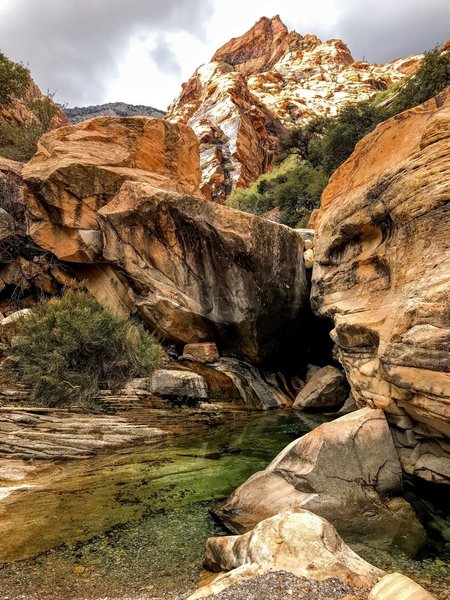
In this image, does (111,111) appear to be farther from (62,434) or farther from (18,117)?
(62,434)

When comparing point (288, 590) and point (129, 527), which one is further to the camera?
point (129, 527)

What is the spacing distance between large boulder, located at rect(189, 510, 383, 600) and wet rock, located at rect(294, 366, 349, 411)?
8772mm

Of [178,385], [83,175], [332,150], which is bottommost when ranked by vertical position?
[178,385]

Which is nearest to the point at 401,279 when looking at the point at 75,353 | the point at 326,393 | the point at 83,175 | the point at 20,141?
the point at 326,393

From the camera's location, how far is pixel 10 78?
25.9 metres

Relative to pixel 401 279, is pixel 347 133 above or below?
above

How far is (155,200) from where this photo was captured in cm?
1253

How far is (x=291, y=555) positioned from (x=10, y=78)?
31.9 m

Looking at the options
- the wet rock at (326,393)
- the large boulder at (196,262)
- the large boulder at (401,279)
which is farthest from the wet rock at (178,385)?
the large boulder at (401,279)

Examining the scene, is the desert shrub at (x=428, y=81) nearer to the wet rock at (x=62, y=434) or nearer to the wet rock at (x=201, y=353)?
the wet rock at (x=201, y=353)

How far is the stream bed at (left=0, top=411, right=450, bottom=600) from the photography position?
3842mm

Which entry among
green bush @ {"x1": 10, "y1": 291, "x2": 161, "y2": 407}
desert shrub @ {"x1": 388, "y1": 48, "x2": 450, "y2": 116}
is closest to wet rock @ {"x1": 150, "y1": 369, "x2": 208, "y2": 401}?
green bush @ {"x1": 10, "y1": 291, "x2": 161, "y2": 407}

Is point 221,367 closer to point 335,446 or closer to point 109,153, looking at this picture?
point 335,446

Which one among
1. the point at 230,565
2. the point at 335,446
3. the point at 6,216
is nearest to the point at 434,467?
the point at 335,446
